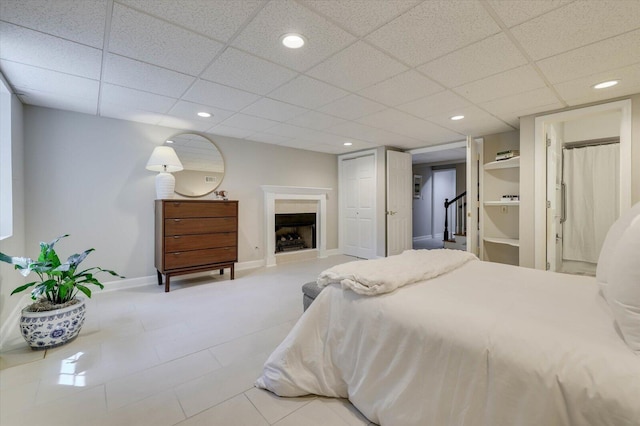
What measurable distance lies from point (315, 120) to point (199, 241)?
2202mm

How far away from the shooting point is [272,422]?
4.58ft

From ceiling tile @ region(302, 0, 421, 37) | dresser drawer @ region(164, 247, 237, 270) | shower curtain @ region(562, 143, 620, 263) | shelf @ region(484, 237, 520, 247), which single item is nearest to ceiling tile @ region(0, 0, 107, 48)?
ceiling tile @ region(302, 0, 421, 37)

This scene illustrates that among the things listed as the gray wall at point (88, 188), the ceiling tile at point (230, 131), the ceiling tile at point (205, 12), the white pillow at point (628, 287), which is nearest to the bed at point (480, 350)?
the white pillow at point (628, 287)

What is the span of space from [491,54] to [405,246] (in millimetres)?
Answer: 4207

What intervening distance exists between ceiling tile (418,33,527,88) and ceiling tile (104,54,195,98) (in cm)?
207

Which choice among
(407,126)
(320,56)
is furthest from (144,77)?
(407,126)

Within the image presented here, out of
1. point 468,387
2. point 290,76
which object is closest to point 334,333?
point 468,387

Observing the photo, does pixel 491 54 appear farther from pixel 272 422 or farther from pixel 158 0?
pixel 272 422

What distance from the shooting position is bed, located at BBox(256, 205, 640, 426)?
88cm

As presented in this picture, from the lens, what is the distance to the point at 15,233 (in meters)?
2.65

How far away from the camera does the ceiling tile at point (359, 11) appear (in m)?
1.48

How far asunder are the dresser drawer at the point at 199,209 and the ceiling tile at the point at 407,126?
218cm

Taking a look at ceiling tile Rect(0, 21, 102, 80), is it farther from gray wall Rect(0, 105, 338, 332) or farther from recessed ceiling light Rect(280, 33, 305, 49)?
recessed ceiling light Rect(280, 33, 305, 49)

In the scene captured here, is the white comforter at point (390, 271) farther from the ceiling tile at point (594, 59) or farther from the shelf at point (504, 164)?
the shelf at point (504, 164)
